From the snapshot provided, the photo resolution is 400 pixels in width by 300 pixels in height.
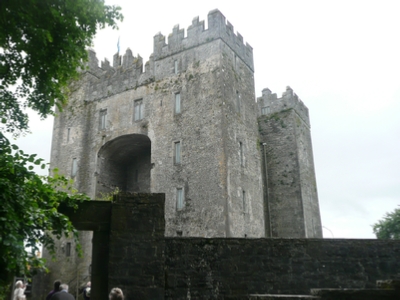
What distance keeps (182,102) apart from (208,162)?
3904 millimetres

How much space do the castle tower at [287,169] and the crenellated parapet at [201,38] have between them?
4.42 metres

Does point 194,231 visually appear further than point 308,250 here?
Yes

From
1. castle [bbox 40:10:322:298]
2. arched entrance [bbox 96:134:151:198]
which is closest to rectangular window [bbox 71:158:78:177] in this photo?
castle [bbox 40:10:322:298]

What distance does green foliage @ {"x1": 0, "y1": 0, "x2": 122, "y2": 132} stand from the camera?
8.24 metres

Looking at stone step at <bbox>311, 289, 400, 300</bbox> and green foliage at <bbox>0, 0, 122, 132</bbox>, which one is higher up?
green foliage at <bbox>0, 0, 122, 132</bbox>

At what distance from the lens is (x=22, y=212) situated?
21.7 ft

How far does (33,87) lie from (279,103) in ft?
67.2

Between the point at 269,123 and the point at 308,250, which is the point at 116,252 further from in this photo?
the point at 269,123

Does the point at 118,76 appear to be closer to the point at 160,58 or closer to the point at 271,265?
the point at 160,58

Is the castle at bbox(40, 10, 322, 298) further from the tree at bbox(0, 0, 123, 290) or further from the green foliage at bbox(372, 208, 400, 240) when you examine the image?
the tree at bbox(0, 0, 123, 290)

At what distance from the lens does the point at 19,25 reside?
841cm

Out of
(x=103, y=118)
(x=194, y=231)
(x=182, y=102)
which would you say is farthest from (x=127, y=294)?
(x=103, y=118)

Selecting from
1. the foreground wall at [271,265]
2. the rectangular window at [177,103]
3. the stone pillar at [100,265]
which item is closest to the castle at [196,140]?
the rectangular window at [177,103]

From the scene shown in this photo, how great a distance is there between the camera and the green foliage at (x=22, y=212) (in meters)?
6.04
